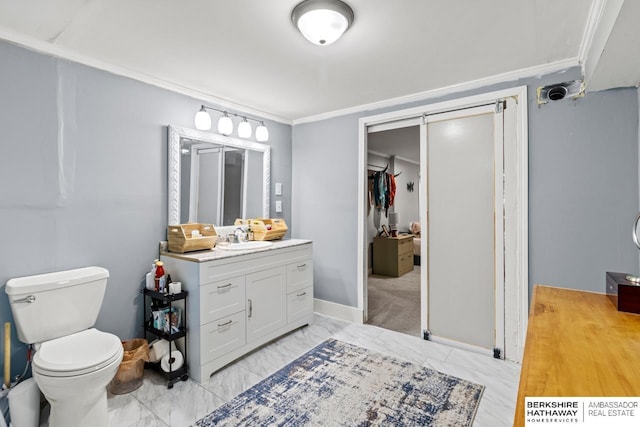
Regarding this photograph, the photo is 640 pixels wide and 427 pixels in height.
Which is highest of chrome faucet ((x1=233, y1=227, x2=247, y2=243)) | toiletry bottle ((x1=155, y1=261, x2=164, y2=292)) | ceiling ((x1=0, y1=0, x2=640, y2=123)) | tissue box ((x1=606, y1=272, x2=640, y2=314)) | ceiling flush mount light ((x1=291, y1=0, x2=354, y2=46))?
ceiling ((x1=0, y1=0, x2=640, y2=123))

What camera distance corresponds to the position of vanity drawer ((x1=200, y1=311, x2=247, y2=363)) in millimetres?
2219

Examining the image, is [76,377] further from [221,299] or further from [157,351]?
[221,299]

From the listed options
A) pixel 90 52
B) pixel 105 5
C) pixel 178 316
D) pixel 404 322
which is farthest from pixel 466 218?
pixel 90 52

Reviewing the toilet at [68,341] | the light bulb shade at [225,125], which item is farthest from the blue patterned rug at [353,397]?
the light bulb shade at [225,125]

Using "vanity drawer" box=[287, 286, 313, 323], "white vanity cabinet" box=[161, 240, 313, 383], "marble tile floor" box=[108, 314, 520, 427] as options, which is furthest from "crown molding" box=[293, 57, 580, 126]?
"marble tile floor" box=[108, 314, 520, 427]

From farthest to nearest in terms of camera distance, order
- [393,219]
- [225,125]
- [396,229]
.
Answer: [393,219], [396,229], [225,125]

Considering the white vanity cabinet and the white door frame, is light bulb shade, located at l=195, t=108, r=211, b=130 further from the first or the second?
the white door frame

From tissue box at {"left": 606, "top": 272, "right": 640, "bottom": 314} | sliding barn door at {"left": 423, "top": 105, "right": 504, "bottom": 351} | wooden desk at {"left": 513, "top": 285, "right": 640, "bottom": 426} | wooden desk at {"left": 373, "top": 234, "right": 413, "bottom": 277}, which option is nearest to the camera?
wooden desk at {"left": 513, "top": 285, "right": 640, "bottom": 426}

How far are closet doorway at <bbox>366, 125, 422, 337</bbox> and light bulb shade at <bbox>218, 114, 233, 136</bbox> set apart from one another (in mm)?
1704

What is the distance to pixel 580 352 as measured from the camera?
3.14 ft

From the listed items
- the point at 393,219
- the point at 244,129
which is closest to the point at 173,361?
the point at 244,129

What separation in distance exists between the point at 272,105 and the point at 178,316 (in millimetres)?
2198

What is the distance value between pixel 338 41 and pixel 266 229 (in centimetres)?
184

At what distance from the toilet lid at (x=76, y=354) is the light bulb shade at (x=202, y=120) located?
1.77m
